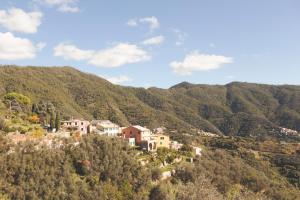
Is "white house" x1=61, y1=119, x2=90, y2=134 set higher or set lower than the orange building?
higher

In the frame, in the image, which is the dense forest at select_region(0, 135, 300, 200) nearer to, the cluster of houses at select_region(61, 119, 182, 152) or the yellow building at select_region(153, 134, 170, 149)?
the cluster of houses at select_region(61, 119, 182, 152)

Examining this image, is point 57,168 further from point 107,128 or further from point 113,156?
point 107,128

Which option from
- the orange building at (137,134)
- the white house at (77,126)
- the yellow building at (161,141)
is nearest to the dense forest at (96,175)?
the yellow building at (161,141)

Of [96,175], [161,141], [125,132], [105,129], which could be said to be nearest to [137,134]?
[125,132]

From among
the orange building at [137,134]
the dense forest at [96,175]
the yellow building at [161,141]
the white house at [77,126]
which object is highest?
the white house at [77,126]

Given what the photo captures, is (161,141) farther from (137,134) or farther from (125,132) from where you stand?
(125,132)

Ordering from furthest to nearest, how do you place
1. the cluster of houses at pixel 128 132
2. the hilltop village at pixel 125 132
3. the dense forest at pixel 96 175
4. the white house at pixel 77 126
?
the cluster of houses at pixel 128 132, the white house at pixel 77 126, the hilltop village at pixel 125 132, the dense forest at pixel 96 175

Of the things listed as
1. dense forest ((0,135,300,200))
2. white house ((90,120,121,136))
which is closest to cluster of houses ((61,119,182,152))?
white house ((90,120,121,136))

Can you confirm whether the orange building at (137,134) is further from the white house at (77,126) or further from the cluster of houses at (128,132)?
the white house at (77,126)

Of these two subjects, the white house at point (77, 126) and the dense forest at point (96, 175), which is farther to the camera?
the white house at point (77, 126)

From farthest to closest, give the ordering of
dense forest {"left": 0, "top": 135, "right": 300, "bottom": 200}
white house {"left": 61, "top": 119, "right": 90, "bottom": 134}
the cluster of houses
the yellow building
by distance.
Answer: the yellow building → the cluster of houses → white house {"left": 61, "top": 119, "right": 90, "bottom": 134} → dense forest {"left": 0, "top": 135, "right": 300, "bottom": 200}

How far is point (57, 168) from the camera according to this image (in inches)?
1873

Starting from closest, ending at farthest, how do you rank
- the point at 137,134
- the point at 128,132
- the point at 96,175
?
the point at 96,175 → the point at 137,134 → the point at 128,132

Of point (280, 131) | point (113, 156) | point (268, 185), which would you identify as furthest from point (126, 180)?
point (280, 131)
